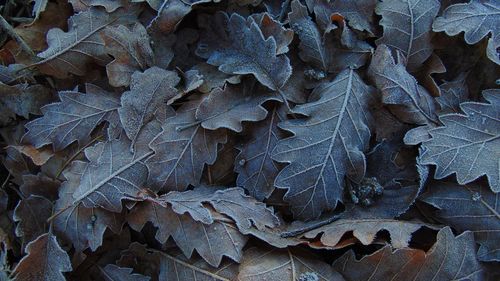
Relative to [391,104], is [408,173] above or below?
below

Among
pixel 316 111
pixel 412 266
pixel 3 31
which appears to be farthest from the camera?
pixel 3 31

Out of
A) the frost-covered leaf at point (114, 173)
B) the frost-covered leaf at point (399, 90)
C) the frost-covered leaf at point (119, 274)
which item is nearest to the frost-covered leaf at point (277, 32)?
the frost-covered leaf at point (399, 90)

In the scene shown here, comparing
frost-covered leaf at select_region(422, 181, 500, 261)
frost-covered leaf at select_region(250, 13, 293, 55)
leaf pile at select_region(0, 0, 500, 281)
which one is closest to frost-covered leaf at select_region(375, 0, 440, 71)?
leaf pile at select_region(0, 0, 500, 281)

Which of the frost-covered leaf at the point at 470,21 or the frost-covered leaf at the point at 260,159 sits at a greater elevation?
the frost-covered leaf at the point at 470,21

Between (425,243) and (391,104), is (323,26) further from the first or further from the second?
(425,243)

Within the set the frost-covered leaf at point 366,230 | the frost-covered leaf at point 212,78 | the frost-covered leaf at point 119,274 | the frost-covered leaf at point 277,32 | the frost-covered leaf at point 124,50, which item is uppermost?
the frost-covered leaf at point 277,32

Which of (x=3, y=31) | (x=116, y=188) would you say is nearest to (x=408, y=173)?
(x=116, y=188)

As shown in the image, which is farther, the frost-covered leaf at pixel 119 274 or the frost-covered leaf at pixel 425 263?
the frost-covered leaf at pixel 119 274

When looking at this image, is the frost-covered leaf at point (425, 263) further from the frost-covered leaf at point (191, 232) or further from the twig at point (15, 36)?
the twig at point (15, 36)
